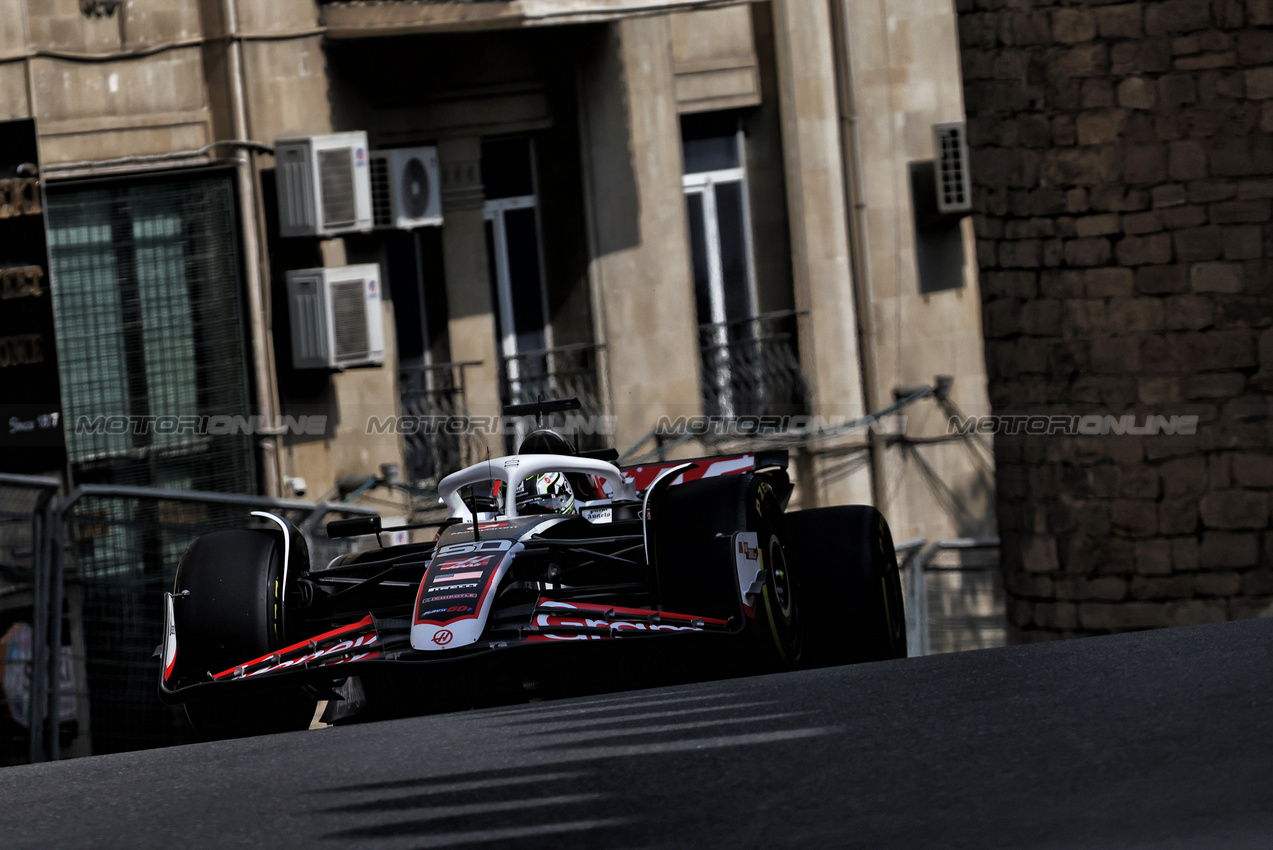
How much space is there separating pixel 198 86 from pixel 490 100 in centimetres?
254

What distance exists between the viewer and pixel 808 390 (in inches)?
638

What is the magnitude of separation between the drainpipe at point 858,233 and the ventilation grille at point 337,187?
4.59 m

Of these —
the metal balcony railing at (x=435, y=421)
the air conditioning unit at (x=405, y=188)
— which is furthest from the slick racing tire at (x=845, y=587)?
the metal balcony railing at (x=435, y=421)

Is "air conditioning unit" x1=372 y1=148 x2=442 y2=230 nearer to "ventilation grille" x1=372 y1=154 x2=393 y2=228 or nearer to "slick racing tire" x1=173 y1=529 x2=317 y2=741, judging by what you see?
"ventilation grille" x1=372 y1=154 x2=393 y2=228

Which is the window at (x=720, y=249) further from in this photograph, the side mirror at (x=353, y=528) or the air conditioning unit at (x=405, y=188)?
the side mirror at (x=353, y=528)

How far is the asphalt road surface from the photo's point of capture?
350 centimetres

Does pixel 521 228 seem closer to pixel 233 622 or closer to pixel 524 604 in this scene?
pixel 233 622

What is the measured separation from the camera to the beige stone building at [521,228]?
13469 mm

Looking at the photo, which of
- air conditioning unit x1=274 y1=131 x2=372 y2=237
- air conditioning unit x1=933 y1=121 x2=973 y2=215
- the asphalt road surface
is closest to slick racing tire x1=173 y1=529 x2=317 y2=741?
the asphalt road surface

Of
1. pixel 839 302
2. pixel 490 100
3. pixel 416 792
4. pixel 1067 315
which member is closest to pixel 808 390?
pixel 839 302

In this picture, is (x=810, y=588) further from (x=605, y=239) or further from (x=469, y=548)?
(x=605, y=239)

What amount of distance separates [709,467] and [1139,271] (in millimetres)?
4099

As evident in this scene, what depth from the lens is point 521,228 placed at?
15.7 meters

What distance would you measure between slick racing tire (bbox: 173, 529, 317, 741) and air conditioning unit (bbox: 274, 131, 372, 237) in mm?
7344
